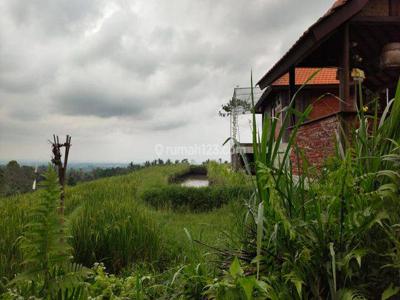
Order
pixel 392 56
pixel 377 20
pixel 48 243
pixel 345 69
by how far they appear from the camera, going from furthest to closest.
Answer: pixel 392 56, pixel 377 20, pixel 345 69, pixel 48 243

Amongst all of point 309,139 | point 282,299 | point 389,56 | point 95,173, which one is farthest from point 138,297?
point 95,173

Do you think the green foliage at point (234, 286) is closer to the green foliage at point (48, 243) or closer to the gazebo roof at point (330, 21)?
the green foliage at point (48, 243)

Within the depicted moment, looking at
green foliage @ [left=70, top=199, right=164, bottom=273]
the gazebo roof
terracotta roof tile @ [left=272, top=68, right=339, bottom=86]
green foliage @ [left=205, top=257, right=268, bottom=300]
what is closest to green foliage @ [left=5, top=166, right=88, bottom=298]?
green foliage @ [left=205, top=257, right=268, bottom=300]

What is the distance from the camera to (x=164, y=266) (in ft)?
13.7

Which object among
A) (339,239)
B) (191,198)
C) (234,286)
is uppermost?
(339,239)

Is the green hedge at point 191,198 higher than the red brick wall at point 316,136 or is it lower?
lower

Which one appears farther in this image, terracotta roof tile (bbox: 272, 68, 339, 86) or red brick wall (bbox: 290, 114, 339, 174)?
terracotta roof tile (bbox: 272, 68, 339, 86)

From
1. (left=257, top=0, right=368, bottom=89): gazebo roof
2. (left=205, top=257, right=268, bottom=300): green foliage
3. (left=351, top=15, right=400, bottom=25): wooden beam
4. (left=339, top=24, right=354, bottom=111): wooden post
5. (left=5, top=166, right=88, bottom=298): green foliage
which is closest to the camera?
(left=5, top=166, right=88, bottom=298): green foliage

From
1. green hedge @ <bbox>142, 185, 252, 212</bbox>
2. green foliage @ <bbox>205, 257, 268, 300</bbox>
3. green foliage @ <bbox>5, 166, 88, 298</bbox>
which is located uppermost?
green foliage @ <bbox>5, 166, 88, 298</bbox>

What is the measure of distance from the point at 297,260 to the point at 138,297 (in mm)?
960

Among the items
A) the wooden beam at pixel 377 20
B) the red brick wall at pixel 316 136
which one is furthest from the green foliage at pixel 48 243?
the wooden beam at pixel 377 20

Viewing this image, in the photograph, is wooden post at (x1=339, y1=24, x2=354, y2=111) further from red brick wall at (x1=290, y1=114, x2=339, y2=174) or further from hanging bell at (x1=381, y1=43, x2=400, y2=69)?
hanging bell at (x1=381, y1=43, x2=400, y2=69)

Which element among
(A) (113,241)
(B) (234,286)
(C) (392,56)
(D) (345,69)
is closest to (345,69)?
(D) (345,69)

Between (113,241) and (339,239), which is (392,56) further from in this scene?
(339,239)
